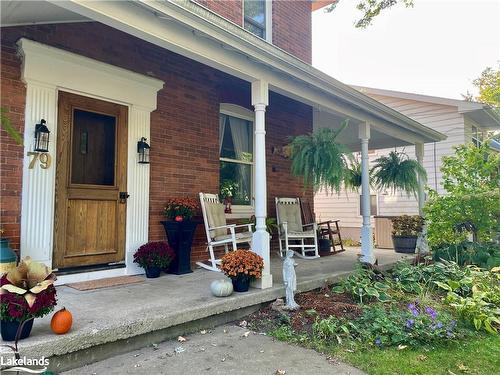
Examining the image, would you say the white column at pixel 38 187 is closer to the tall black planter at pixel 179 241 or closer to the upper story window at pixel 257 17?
the tall black planter at pixel 179 241

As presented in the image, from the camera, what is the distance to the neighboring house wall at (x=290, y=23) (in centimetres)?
629

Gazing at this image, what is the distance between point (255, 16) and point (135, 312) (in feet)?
18.6

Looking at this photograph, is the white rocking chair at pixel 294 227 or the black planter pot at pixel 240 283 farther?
the white rocking chair at pixel 294 227

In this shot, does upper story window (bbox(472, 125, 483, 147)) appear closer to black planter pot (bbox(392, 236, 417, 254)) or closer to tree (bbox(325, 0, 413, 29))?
black planter pot (bbox(392, 236, 417, 254))

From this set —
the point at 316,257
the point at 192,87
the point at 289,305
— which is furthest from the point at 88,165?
the point at 316,257

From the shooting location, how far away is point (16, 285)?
2.29 metres

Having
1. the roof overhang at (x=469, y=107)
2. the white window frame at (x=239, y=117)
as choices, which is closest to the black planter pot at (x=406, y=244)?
the white window frame at (x=239, y=117)

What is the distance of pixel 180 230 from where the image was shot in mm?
4465

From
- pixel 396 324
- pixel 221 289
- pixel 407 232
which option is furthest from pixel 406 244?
pixel 221 289

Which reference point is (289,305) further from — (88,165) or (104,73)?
(104,73)

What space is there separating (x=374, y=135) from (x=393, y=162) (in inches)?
42.1

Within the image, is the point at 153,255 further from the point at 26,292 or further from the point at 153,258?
the point at 26,292

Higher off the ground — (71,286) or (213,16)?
(213,16)

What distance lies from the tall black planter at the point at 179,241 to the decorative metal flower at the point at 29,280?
2116 millimetres
